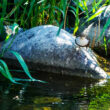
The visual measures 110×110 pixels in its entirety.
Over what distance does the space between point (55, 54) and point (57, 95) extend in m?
1.32

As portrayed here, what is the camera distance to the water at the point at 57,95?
2.47m

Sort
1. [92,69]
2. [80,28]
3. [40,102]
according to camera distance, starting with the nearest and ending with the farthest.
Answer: [40,102] → [92,69] → [80,28]

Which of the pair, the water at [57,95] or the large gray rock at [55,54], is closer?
the water at [57,95]

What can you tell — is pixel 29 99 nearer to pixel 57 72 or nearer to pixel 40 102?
pixel 40 102

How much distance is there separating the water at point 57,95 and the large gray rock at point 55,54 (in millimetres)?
276

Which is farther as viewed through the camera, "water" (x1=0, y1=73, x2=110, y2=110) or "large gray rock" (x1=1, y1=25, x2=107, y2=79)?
"large gray rock" (x1=1, y1=25, x2=107, y2=79)

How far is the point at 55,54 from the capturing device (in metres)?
4.13

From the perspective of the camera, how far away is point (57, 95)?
2.86 m

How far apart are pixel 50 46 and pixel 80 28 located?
6.54ft

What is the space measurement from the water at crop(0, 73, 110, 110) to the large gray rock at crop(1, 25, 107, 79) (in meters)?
0.28

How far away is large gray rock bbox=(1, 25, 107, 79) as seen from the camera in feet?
13.0

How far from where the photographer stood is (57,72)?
3.99m

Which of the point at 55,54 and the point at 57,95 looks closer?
the point at 57,95

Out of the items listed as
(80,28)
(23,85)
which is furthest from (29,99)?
(80,28)
